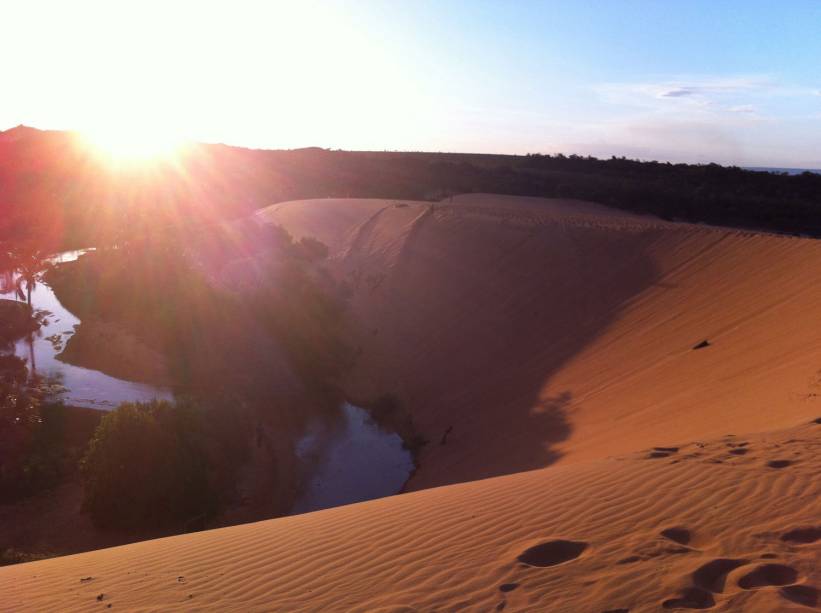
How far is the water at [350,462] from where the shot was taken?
12133mm

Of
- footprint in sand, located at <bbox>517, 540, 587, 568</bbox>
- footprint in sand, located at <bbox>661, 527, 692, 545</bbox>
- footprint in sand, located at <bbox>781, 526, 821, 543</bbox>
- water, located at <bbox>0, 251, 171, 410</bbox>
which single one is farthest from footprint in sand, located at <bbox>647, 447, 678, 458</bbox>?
water, located at <bbox>0, 251, 171, 410</bbox>

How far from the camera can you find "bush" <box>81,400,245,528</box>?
1018cm

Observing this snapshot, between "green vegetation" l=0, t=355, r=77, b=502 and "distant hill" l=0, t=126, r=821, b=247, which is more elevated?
"distant hill" l=0, t=126, r=821, b=247

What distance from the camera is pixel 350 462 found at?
1383 cm

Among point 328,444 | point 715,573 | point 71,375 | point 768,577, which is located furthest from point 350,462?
point 768,577

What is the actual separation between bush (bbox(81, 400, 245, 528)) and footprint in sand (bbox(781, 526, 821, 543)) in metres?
8.34

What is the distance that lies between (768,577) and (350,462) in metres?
10.3

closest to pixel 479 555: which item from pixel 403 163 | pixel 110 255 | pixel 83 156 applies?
pixel 110 255

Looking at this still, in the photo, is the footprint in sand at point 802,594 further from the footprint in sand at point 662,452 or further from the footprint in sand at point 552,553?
the footprint in sand at point 662,452

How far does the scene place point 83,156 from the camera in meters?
51.8

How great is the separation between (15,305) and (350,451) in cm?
1272

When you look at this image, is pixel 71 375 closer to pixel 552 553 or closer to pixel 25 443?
pixel 25 443

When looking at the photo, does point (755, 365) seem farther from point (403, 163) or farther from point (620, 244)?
point (403, 163)

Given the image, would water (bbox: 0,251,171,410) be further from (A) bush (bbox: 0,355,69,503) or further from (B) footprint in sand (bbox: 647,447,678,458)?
(B) footprint in sand (bbox: 647,447,678,458)
